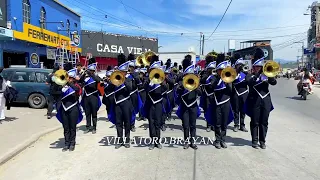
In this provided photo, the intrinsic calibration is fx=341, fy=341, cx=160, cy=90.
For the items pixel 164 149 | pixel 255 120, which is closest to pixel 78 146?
pixel 164 149

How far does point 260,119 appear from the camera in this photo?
24.2ft

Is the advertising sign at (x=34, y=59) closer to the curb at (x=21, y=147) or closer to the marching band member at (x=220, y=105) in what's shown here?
the curb at (x=21, y=147)

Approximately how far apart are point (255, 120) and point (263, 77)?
0.94 m

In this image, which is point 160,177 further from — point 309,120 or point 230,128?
point 309,120

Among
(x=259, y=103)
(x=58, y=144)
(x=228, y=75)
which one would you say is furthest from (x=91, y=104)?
(x=259, y=103)

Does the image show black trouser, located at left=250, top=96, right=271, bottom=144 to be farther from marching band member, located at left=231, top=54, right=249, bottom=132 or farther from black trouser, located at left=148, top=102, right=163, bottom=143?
black trouser, located at left=148, top=102, right=163, bottom=143

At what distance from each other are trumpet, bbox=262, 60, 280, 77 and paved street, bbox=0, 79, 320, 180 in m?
1.58

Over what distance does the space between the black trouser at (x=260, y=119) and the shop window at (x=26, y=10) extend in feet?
58.6

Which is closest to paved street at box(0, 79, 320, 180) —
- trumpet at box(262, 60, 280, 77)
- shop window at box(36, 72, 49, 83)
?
trumpet at box(262, 60, 280, 77)

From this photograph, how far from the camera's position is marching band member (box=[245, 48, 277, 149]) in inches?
287

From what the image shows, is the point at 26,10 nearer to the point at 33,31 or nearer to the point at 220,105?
the point at 33,31

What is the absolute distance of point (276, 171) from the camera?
221 inches

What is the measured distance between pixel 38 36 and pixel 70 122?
17.5m

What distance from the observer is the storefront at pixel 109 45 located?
139ft
